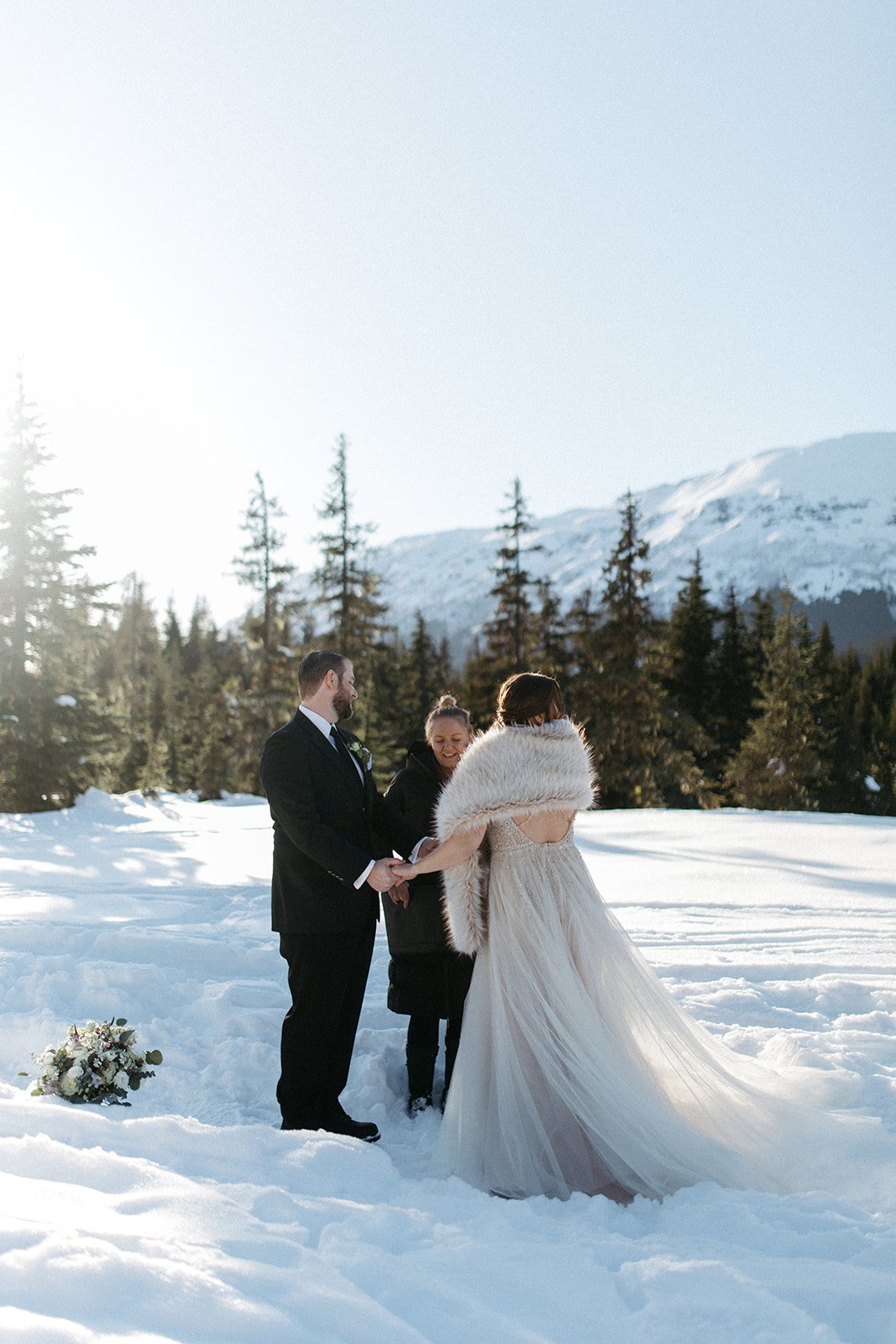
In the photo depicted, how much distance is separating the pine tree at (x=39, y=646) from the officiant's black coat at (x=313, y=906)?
18.4 metres

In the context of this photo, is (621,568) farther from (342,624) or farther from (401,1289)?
(401,1289)

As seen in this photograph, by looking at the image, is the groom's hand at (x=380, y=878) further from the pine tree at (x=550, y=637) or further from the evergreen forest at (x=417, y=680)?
the pine tree at (x=550, y=637)

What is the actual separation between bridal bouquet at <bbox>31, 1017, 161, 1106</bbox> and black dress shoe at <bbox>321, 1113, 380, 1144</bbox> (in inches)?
39.3

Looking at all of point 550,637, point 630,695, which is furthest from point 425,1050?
point 550,637

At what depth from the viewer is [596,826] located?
57.5ft

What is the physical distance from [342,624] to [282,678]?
8.97 ft

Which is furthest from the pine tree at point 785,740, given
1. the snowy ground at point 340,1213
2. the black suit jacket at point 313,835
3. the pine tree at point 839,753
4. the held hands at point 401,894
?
the black suit jacket at point 313,835

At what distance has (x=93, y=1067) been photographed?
4562mm

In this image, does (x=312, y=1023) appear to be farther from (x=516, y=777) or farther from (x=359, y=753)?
(x=516, y=777)

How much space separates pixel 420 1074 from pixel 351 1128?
0.60 meters

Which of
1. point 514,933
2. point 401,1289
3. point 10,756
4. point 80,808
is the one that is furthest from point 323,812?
point 10,756

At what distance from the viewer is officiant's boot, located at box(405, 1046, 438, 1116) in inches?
195

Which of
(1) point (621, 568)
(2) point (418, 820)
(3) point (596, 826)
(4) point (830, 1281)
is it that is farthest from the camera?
(1) point (621, 568)

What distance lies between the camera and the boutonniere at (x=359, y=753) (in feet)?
15.5
